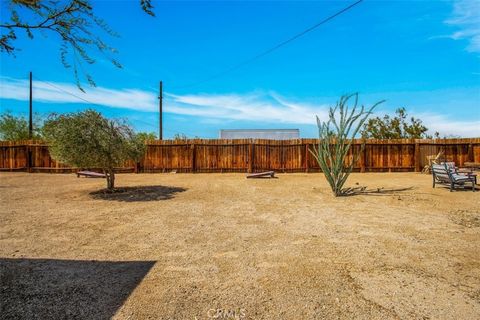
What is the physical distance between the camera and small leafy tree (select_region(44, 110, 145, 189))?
30.5 feet

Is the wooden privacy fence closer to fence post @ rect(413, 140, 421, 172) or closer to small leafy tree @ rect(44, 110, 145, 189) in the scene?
fence post @ rect(413, 140, 421, 172)

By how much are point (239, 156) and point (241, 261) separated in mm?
13476

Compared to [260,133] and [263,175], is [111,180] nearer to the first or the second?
[263,175]

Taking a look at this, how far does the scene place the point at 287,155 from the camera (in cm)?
1769

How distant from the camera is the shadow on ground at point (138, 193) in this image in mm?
9484

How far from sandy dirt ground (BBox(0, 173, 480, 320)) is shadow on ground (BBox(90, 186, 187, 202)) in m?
1.26

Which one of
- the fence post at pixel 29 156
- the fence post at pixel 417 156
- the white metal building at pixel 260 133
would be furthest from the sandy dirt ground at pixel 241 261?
the white metal building at pixel 260 133

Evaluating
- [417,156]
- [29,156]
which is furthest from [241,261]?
[29,156]

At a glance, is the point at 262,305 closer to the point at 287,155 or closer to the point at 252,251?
the point at 252,251

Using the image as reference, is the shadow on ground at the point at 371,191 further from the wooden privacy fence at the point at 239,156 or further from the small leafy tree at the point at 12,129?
the small leafy tree at the point at 12,129

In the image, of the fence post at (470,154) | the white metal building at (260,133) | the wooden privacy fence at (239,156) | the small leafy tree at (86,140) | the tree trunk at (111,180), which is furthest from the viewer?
the white metal building at (260,133)

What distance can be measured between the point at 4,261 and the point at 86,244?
110 centimetres

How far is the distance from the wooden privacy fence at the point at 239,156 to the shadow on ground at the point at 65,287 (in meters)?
13.5

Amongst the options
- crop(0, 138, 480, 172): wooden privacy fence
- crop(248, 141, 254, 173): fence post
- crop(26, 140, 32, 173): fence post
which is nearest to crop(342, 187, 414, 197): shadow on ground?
crop(0, 138, 480, 172): wooden privacy fence
